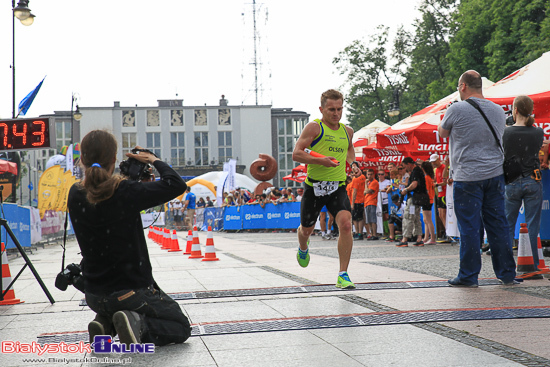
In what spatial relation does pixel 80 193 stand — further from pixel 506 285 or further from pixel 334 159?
pixel 506 285

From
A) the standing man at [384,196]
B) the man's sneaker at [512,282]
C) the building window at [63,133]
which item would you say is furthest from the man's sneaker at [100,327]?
the building window at [63,133]

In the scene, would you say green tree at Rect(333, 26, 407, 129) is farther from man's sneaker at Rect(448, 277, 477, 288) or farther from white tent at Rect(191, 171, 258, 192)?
man's sneaker at Rect(448, 277, 477, 288)

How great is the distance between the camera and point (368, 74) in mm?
58406

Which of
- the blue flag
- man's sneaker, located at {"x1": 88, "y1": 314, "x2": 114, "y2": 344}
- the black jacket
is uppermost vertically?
the blue flag

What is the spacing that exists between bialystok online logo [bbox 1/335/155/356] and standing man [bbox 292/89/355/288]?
10.4 ft

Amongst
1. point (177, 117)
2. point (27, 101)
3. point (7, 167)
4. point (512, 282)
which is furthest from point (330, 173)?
point (177, 117)

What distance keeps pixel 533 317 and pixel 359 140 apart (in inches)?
791

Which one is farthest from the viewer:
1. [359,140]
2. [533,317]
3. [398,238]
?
[359,140]

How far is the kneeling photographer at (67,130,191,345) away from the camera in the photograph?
414 cm

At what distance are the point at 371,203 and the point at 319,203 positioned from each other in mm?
10670

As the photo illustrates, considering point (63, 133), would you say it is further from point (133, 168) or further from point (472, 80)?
point (133, 168)

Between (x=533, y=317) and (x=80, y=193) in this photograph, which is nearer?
(x=80, y=193)

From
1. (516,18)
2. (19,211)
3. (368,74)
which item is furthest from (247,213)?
(368,74)

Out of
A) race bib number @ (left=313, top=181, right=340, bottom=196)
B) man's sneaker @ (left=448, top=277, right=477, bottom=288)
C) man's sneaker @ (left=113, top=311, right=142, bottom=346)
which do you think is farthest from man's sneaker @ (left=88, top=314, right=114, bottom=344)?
man's sneaker @ (left=448, top=277, right=477, bottom=288)
